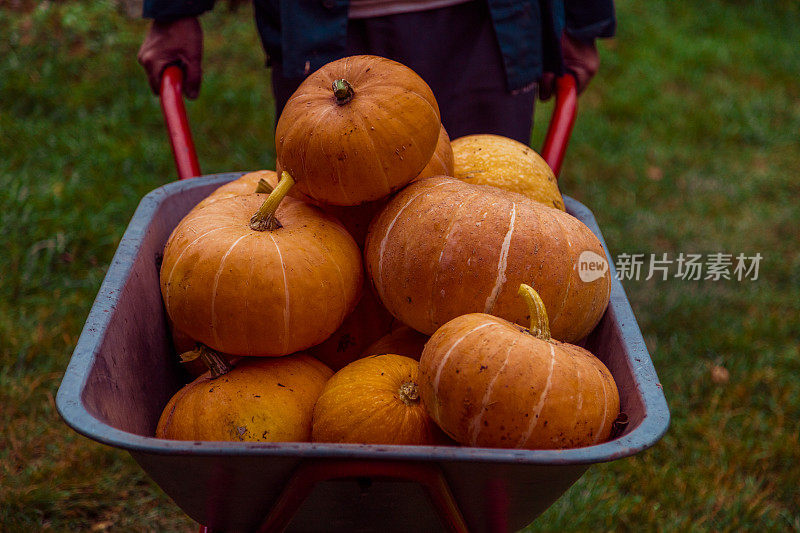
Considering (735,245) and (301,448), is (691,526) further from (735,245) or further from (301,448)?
(735,245)

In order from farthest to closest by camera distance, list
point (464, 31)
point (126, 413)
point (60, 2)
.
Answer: point (60, 2)
point (464, 31)
point (126, 413)

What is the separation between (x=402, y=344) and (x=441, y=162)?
0.43 metres

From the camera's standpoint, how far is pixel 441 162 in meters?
1.69

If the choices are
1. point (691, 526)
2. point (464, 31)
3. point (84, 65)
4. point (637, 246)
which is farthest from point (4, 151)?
point (691, 526)

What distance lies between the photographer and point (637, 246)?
3836mm

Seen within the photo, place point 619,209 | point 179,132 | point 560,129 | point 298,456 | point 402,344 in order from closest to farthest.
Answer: point 298,456 < point 402,344 < point 179,132 < point 560,129 < point 619,209

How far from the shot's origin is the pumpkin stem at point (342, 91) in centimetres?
150

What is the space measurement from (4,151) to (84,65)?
3.43 feet

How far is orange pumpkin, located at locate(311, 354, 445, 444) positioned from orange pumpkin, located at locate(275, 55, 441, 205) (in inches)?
15.4

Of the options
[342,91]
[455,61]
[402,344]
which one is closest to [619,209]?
[455,61]

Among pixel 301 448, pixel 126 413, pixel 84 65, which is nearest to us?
pixel 301 448

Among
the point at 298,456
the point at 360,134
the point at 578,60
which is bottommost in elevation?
the point at 578,60

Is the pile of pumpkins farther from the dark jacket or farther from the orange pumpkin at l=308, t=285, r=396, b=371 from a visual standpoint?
the dark jacket

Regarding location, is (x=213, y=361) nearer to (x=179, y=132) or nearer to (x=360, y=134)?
(x=360, y=134)
